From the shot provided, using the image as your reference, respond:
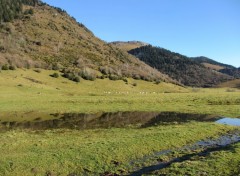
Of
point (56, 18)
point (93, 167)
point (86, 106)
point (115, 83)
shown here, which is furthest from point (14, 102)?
point (56, 18)

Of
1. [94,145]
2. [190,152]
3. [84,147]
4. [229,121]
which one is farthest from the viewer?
[229,121]

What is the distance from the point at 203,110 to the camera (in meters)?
55.0

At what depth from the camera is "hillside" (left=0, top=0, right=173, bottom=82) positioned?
363ft

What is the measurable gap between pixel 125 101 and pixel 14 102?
21.8 metres

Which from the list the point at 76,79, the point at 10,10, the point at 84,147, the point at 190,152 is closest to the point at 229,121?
the point at 190,152

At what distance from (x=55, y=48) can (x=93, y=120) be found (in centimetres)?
10463

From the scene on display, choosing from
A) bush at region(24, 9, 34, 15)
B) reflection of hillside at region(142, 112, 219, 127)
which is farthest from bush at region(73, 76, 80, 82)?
bush at region(24, 9, 34, 15)

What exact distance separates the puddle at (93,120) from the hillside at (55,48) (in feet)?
166

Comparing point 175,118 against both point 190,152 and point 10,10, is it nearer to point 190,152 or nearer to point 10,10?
point 190,152

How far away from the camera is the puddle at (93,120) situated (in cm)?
3917

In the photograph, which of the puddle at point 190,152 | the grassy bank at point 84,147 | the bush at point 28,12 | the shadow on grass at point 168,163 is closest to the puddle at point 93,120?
the grassy bank at point 84,147

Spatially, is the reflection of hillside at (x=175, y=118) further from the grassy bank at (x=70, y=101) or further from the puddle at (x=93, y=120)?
the grassy bank at (x=70, y=101)

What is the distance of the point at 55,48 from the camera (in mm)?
142750

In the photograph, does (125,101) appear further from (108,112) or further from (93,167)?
(93,167)
